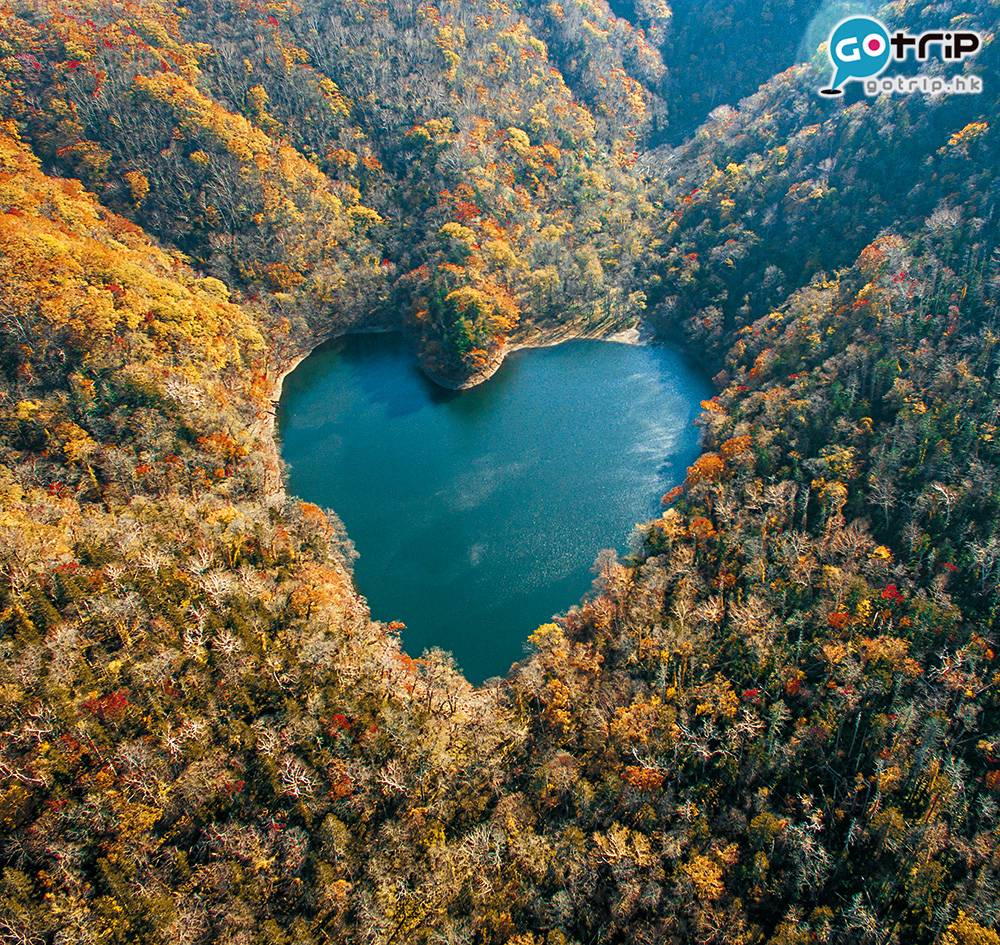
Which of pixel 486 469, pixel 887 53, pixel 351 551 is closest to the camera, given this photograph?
pixel 351 551

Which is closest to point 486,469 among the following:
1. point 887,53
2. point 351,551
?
point 351,551

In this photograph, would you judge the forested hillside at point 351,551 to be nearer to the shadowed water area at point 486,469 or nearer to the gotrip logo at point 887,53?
the gotrip logo at point 887,53

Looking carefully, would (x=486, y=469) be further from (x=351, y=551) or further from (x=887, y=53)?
(x=887, y=53)

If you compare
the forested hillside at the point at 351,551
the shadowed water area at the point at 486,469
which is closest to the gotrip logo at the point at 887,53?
the forested hillside at the point at 351,551

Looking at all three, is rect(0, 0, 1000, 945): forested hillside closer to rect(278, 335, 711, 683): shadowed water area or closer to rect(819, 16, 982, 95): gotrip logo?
rect(819, 16, 982, 95): gotrip logo

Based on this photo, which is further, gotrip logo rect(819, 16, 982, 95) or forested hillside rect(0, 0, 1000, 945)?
gotrip logo rect(819, 16, 982, 95)

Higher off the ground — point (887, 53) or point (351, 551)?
point (887, 53)

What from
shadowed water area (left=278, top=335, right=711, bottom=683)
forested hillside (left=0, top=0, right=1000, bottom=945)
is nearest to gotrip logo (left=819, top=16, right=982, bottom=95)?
forested hillside (left=0, top=0, right=1000, bottom=945)
